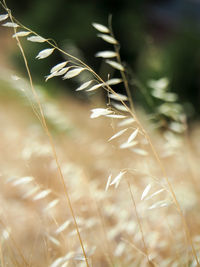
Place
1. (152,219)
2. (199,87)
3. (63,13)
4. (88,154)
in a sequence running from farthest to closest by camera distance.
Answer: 1. (63,13)
2. (199,87)
3. (88,154)
4. (152,219)

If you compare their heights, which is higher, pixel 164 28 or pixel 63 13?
pixel 63 13

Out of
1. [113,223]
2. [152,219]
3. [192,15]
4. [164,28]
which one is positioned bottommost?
[164,28]

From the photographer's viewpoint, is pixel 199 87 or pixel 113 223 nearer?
pixel 113 223

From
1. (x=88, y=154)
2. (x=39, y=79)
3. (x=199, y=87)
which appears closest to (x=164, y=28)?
(x=39, y=79)

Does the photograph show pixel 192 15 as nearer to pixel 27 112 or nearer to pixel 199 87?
A: pixel 199 87

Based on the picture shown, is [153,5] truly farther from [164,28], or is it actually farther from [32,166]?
[32,166]

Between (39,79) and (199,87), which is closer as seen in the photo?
(199,87)

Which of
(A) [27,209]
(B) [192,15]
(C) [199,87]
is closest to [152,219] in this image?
(A) [27,209]

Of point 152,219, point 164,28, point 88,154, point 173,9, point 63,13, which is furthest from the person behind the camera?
point 173,9

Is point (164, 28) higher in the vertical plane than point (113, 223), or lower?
lower
